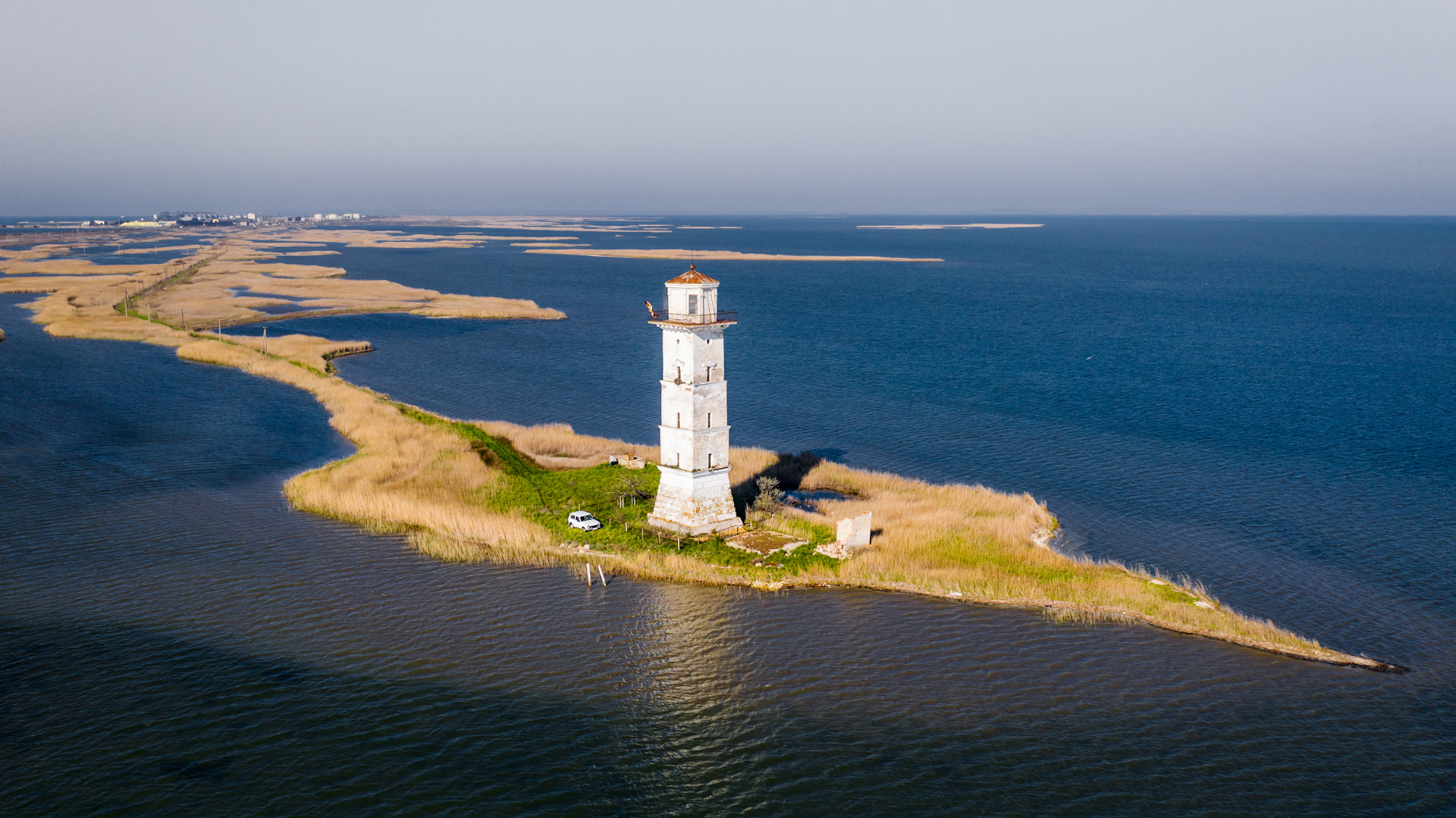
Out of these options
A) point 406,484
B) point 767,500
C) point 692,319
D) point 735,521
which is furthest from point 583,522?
point 406,484

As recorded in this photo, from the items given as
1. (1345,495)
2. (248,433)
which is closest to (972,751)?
(1345,495)

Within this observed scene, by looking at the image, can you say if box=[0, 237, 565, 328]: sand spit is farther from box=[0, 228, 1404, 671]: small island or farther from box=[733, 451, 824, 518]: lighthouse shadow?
box=[733, 451, 824, 518]: lighthouse shadow

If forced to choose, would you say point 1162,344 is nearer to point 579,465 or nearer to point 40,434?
point 579,465

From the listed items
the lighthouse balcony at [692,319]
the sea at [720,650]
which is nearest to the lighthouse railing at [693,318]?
the lighthouse balcony at [692,319]

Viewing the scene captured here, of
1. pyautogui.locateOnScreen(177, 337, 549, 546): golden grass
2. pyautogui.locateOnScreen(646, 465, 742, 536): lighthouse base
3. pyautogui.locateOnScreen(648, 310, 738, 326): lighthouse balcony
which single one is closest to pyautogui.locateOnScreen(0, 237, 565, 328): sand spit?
pyautogui.locateOnScreen(177, 337, 549, 546): golden grass

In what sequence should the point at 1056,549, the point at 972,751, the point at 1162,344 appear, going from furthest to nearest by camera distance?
the point at 1162,344, the point at 1056,549, the point at 972,751
